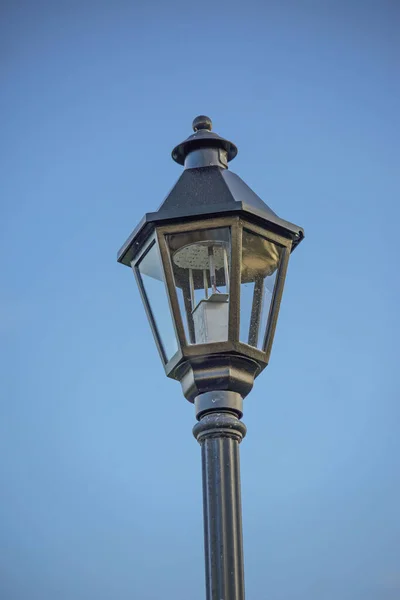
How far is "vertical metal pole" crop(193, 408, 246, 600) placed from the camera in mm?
4488

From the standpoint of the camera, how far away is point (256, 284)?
16.8 ft


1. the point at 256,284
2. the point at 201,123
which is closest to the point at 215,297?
the point at 256,284

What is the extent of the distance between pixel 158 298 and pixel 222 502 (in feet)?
3.25

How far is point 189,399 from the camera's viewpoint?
199 inches

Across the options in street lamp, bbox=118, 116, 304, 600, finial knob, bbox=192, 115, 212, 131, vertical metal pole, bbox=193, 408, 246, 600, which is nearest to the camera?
vertical metal pole, bbox=193, 408, 246, 600

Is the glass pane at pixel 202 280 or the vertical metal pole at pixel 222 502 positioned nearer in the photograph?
the vertical metal pole at pixel 222 502

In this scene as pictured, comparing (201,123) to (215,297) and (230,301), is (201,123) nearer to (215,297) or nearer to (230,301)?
(215,297)

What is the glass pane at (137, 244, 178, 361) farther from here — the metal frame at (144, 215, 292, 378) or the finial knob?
the finial knob

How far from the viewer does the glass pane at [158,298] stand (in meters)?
4.98

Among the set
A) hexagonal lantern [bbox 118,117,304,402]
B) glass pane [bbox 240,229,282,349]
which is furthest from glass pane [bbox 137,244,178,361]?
glass pane [bbox 240,229,282,349]

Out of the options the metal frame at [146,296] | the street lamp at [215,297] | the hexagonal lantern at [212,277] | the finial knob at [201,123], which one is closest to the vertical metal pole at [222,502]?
the street lamp at [215,297]

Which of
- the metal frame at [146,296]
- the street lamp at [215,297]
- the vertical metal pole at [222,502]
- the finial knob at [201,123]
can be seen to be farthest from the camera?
the finial knob at [201,123]

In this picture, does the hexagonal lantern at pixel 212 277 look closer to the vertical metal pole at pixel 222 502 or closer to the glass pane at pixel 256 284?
the glass pane at pixel 256 284

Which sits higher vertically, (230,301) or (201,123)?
(201,123)
